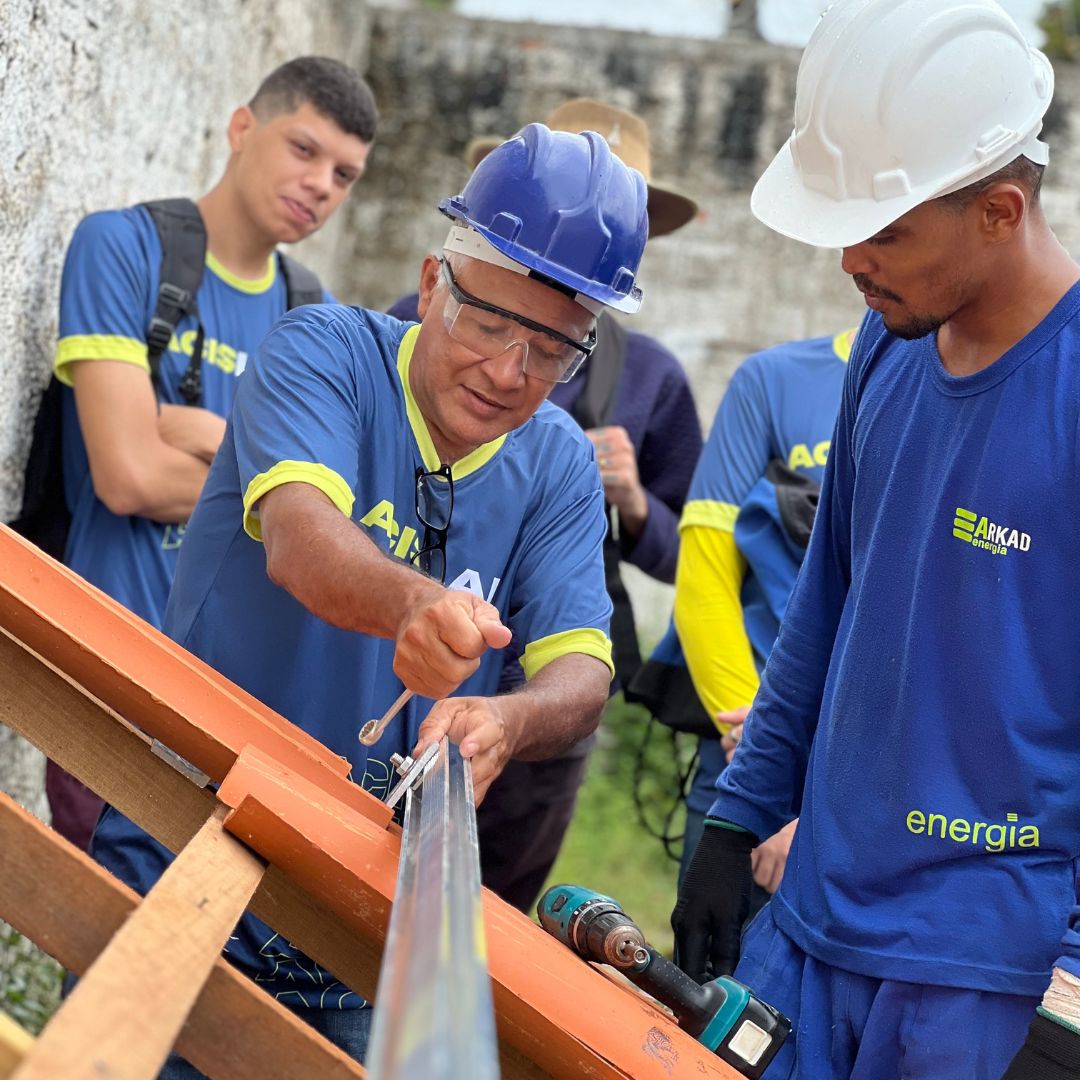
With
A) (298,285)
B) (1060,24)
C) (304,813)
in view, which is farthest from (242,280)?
(1060,24)

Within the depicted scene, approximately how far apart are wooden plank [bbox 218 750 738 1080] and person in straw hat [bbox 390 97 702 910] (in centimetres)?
172

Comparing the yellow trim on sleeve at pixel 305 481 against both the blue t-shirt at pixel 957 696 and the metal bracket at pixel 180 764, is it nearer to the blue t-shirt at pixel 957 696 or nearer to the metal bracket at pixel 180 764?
the metal bracket at pixel 180 764

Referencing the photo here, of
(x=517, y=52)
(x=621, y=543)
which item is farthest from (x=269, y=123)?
(x=517, y=52)

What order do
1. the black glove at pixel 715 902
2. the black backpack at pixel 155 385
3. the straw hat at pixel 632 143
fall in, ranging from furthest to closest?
the straw hat at pixel 632 143 → the black backpack at pixel 155 385 → the black glove at pixel 715 902

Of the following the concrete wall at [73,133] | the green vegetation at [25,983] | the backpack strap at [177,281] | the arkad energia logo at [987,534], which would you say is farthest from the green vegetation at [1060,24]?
the arkad energia logo at [987,534]

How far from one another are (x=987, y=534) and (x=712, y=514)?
5.17 feet

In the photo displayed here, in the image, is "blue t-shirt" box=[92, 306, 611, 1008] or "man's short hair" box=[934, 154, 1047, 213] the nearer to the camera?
"man's short hair" box=[934, 154, 1047, 213]

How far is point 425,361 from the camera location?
2.65m

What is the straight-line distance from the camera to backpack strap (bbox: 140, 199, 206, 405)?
364 cm

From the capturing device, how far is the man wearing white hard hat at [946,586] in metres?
2.14

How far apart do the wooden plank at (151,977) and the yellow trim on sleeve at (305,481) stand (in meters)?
0.70

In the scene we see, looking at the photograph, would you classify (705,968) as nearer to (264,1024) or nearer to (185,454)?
(264,1024)

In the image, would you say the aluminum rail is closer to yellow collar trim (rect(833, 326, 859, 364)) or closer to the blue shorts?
the blue shorts

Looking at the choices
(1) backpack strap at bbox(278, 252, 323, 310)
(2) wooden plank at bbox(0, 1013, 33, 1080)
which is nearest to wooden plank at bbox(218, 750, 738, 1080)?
(2) wooden plank at bbox(0, 1013, 33, 1080)
